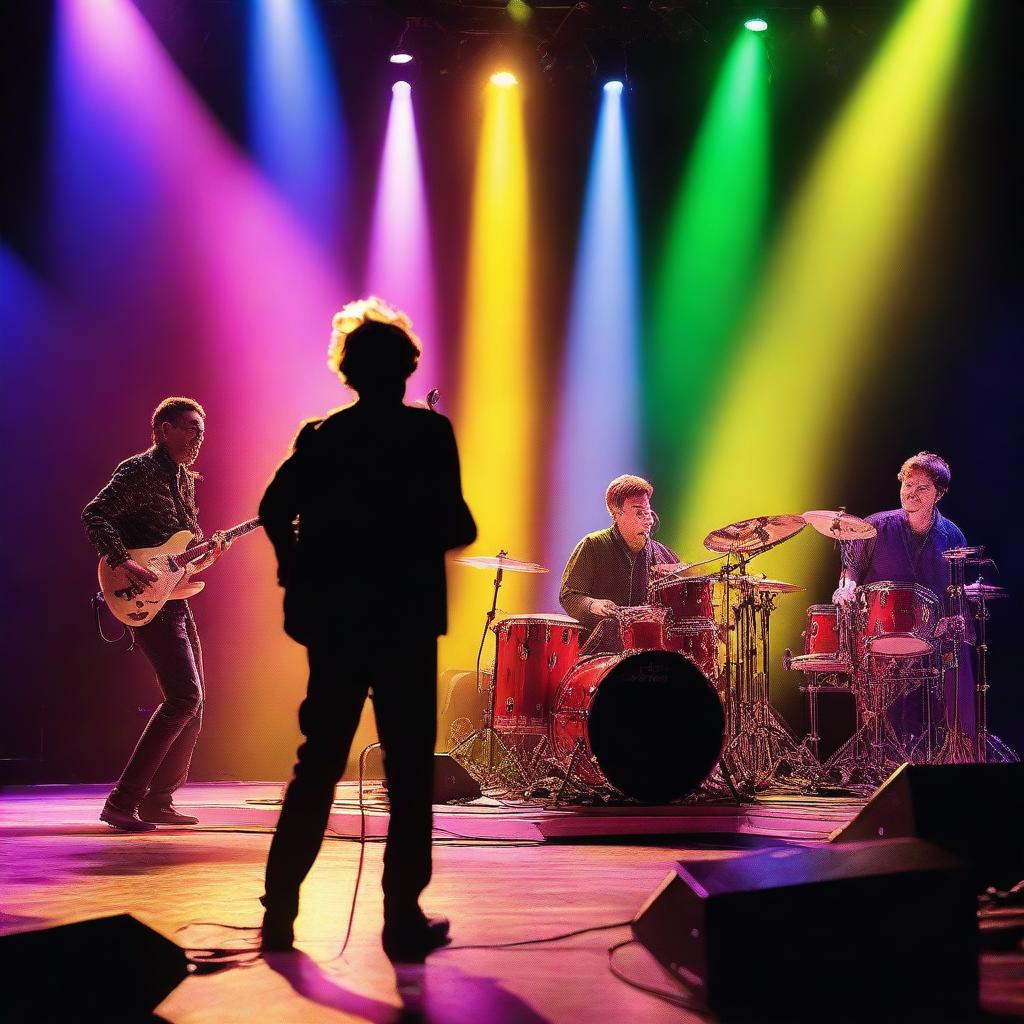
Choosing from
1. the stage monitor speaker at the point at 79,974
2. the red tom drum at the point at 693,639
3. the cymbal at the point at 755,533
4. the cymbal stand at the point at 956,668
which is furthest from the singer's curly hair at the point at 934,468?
the stage monitor speaker at the point at 79,974

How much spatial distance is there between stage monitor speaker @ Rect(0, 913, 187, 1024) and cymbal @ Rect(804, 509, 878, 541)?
5534mm

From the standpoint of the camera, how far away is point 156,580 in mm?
5406

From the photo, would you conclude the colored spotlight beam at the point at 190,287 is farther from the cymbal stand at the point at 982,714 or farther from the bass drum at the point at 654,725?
the cymbal stand at the point at 982,714

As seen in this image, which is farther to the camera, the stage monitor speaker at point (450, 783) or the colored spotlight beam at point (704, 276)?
the colored spotlight beam at point (704, 276)

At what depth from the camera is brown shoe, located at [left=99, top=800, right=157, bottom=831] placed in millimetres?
5465

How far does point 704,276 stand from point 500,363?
76.9 inches

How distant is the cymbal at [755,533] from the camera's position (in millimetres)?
6246

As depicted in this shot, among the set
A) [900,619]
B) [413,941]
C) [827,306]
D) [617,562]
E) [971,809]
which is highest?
[827,306]

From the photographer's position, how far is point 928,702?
7.90 meters

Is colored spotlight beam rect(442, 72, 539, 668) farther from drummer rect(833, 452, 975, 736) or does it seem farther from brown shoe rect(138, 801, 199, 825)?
brown shoe rect(138, 801, 199, 825)

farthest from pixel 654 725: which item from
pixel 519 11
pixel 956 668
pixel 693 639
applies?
pixel 519 11

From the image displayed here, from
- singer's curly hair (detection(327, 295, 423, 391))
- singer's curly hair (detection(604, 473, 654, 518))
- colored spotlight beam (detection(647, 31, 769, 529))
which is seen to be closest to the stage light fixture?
colored spotlight beam (detection(647, 31, 769, 529))

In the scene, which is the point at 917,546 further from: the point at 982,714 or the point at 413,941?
the point at 413,941

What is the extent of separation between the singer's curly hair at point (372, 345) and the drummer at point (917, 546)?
5278 millimetres
